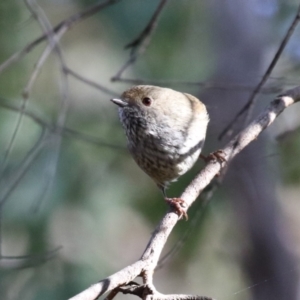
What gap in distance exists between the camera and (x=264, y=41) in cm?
563

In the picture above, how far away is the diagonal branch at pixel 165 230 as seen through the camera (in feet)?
5.82

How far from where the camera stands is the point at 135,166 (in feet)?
16.9

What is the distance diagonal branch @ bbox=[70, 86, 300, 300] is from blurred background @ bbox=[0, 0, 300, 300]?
1219 millimetres

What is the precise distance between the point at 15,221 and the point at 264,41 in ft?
9.31

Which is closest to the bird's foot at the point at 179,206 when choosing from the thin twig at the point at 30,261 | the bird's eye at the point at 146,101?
the bird's eye at the point at 146,101

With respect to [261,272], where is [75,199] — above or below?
above

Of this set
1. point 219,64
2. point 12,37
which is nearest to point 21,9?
point 12,37

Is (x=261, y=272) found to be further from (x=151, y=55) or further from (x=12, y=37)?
(x=12, y=37)

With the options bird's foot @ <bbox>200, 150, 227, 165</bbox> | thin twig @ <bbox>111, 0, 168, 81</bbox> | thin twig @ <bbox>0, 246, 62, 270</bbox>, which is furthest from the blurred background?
bird's foot @ <bbox>200, 150, 227, 165</bbox>

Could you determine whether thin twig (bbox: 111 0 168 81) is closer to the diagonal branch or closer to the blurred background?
the blurred background

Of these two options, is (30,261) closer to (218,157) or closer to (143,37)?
(143,37)

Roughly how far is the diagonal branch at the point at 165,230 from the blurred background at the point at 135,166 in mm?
1219

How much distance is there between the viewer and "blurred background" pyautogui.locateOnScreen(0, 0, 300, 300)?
438 centimetres

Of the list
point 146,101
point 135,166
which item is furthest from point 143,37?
point 135,166
